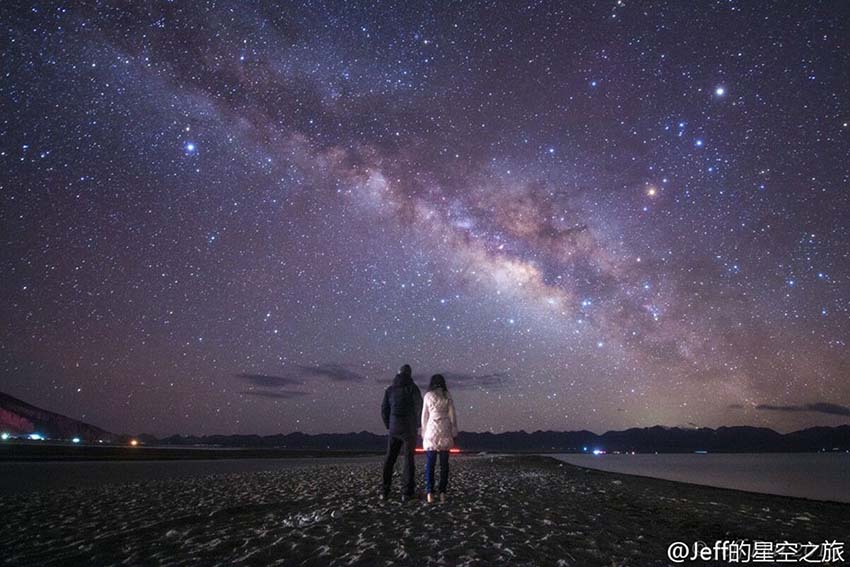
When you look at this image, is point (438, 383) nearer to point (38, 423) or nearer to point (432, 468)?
point (432, 468)

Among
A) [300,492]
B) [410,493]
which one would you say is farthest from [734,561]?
[300,492]

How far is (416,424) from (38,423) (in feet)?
730

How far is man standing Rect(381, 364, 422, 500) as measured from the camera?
30.2ft

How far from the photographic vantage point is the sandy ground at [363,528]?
5.05 m

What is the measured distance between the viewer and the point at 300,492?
10.9 meters

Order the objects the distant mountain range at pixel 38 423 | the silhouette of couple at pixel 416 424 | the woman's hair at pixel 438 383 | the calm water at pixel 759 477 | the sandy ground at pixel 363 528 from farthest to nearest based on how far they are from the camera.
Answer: the distant mountain range at pixel 38 423 → the calm water at pixel 759 477 → the woman's hair at pixel 438 383 → the silhouette of couple at pixel 416 424 → the sandy ground at pixel 363 528

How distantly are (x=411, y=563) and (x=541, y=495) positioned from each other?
752cm

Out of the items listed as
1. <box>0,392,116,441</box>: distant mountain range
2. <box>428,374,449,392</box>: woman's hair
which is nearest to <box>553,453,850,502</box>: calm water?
<box>428,374,449,392</box>: woman's hair

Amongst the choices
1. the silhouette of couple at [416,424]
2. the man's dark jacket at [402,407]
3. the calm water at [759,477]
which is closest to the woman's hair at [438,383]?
the silhouette of couple at [416,424]

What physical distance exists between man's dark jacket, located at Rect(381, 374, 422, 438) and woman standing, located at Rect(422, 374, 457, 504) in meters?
0.19

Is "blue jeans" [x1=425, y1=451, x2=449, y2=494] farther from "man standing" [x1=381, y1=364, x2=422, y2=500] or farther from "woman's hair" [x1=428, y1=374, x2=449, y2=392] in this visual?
"woman's hair" [x1=428, y1=374, x2=449, y2=392]

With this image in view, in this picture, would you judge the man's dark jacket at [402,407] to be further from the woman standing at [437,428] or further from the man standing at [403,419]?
the woman standing at [437,428]

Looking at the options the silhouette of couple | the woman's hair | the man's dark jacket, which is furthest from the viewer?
the woman's hair

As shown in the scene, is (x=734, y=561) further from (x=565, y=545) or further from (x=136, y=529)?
(x=136, y=529)
